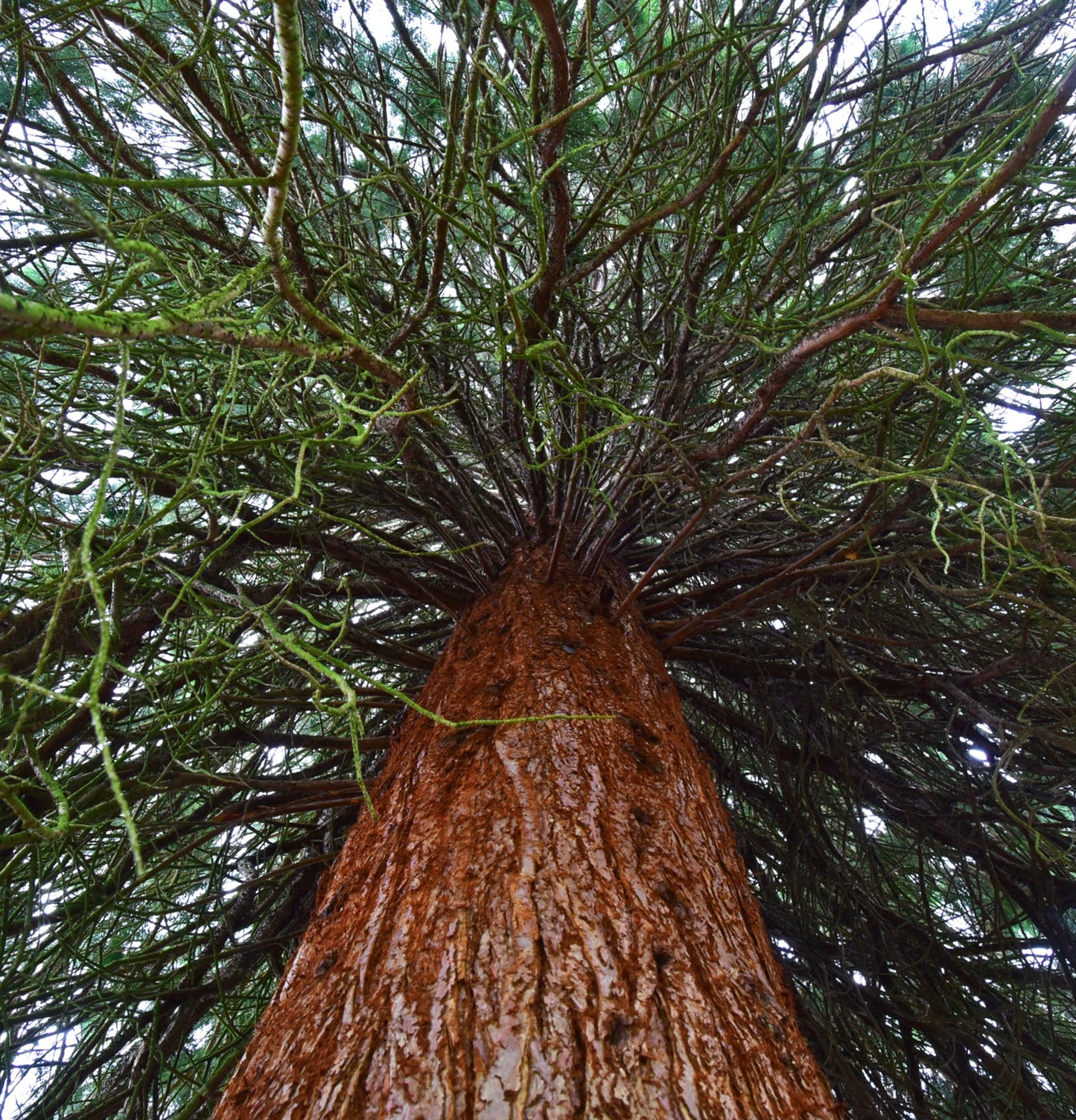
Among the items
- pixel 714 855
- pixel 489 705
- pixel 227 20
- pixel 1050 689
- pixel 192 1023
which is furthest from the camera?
pixel 1050 689

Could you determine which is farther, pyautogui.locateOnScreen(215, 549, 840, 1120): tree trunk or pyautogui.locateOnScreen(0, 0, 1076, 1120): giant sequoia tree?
pyautogui.locateOnScreen(0, 0, 1076, 1120): giant sequoia tree

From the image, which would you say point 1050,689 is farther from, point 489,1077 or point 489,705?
point 489,1077

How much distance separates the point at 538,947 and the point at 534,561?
128cm

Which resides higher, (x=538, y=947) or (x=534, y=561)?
(x=534, y=561)

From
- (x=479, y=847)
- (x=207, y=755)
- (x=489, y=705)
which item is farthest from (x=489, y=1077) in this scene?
(x=207, y=755)

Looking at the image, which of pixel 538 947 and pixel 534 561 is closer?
pixel 538 947

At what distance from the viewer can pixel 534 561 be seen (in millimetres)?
2141

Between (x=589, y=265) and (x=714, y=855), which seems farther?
(x=589, y=265)

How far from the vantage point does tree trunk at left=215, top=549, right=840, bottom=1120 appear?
2.70ft

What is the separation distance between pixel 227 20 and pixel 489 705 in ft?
4.10

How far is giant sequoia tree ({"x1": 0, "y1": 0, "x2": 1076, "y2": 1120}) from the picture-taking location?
953 millimetres

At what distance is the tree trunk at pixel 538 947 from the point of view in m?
0.82

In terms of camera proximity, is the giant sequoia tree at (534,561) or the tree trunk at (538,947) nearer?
the tree trunk at (538,947)

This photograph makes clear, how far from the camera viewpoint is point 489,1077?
0.80 metres
